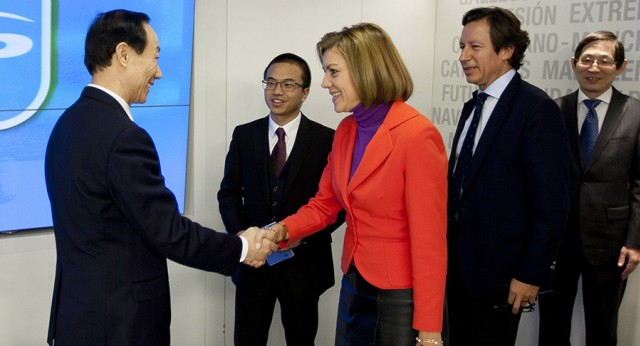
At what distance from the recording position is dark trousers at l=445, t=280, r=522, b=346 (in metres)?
2.61

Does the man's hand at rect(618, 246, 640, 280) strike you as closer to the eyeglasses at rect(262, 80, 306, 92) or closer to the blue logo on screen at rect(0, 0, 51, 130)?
the eyeglasses at rect(262, 80, 306, 92)

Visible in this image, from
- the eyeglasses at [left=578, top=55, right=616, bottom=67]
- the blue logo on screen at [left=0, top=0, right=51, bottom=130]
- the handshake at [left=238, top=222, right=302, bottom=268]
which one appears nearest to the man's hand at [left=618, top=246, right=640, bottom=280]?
the eyeglasses at [left=578, top=55, right=616, bottom=67]

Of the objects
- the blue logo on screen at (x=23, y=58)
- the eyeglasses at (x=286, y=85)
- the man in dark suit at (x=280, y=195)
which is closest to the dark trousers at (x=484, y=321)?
the man in dark suit at (x=280, y=195)

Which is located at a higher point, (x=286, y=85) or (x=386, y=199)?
(x=286, y=85)

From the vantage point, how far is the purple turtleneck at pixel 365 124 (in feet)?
7.39

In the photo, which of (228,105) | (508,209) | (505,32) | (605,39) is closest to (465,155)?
(508,209)

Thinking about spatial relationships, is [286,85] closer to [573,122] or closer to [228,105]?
[228,105]

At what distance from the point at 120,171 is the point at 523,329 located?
10.1 ft

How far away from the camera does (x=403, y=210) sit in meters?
2.17

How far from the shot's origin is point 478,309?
2.64m

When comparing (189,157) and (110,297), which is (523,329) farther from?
(110,297)

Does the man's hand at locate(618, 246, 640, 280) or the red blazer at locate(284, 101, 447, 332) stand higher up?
the red blazer at locate(284, 101, 447, 332)

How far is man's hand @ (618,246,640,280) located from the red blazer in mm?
1794

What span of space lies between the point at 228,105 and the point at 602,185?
2.08m
